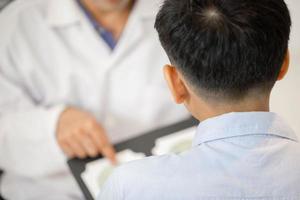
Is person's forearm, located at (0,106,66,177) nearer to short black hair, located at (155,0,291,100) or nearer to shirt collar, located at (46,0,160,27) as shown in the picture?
shirt collar, located at (46,0,160,27)

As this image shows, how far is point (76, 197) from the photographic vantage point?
95 cm

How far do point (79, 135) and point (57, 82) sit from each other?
0.14 metres

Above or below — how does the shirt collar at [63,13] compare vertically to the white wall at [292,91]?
above

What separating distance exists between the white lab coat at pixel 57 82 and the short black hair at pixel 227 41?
415mm

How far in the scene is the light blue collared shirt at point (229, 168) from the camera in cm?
43

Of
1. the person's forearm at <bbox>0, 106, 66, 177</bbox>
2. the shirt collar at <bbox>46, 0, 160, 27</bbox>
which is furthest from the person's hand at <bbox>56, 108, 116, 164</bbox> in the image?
the shirt collar at <bbox>46, 0, 160, 27</bbox>

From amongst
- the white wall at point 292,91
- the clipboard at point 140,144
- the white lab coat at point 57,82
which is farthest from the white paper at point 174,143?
the white wall at point 292,91

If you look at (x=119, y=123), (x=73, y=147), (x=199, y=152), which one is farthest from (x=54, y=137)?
(x=199, y=152)

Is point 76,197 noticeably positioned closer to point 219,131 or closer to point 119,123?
point 119,123

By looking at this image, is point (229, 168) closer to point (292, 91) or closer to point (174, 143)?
point (174, 143)

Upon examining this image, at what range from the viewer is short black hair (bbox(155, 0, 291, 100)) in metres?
0.42

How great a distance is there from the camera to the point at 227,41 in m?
0.42

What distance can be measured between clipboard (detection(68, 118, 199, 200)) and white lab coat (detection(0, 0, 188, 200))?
0.11m

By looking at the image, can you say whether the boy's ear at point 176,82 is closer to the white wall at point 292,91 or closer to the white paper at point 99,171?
the white paper at point 99,171
